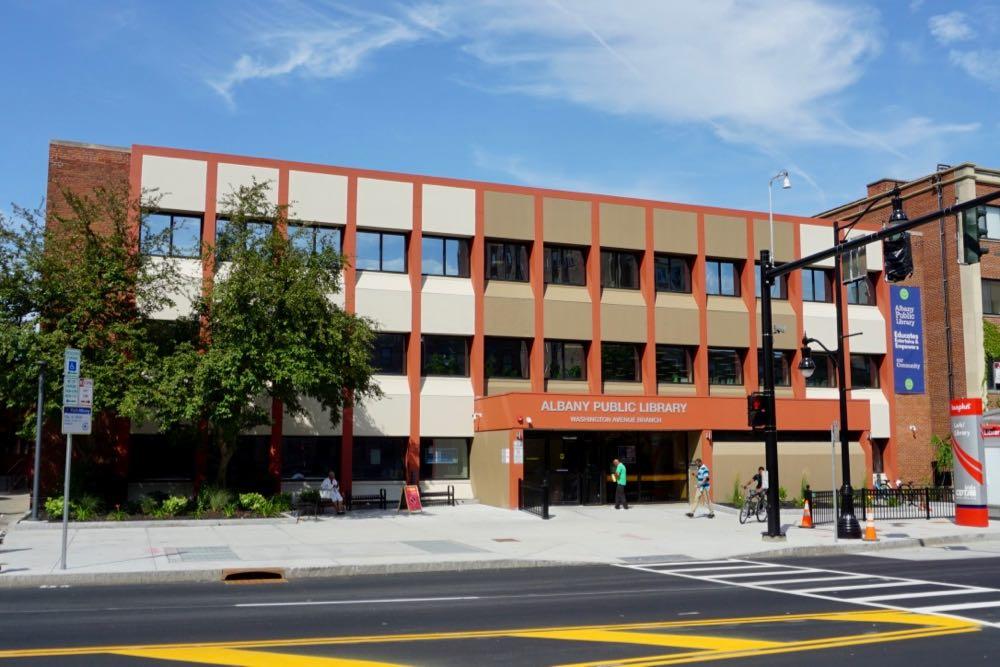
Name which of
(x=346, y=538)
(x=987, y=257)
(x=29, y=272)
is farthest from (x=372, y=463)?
(x=987, y=257)

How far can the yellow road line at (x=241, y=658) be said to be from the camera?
9445 mm

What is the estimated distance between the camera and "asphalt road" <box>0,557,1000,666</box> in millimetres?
10055

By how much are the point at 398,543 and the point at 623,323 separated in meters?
17.0

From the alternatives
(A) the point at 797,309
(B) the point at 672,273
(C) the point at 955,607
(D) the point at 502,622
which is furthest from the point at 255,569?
(A) the point at 797,309

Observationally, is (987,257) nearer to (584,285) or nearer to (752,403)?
(584,285)

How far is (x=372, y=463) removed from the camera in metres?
33.8

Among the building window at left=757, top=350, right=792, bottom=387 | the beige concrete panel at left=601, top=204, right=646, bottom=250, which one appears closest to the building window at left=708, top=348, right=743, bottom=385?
the building window at left=757, top=350, right=792, bottom=387

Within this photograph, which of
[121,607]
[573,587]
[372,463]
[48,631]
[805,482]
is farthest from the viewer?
[805,482]

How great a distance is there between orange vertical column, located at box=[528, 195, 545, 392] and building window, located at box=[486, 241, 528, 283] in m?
0.35

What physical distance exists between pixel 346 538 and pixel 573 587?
8955mm

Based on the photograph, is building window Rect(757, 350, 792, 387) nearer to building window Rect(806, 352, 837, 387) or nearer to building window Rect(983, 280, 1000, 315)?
building window Rect(806, 352, 837, 387)

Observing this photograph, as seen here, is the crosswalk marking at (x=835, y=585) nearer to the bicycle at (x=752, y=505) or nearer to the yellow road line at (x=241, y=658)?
the yellow road line at (x=241, y=658)

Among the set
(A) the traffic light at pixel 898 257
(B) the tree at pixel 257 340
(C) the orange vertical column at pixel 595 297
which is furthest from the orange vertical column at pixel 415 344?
(A) the traffic light at pixel 898 257

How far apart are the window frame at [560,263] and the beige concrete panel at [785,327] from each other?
8064 millimetres
